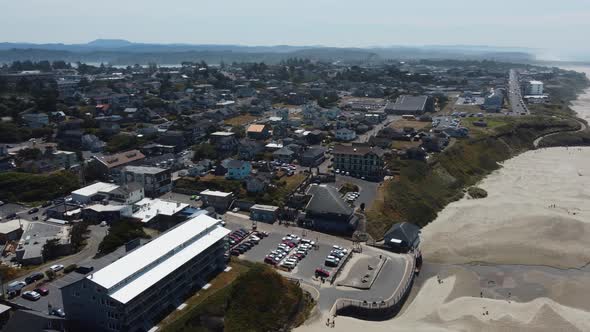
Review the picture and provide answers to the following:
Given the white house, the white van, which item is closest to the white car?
the white van

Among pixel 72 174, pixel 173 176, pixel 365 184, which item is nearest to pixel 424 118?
pixel 365 184

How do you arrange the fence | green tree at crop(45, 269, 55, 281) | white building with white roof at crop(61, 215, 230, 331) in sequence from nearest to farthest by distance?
white building with white roof at crop(61, 215, 230, 331)
the fence
green tree at crop(45, 269, 55, 281)

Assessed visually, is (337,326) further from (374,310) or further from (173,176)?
(173,176)

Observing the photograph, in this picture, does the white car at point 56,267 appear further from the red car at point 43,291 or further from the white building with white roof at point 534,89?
the white building with white roof at point 534,89

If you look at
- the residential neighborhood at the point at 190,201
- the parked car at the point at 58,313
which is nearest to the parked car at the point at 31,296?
the residential neighborhood at the point at 190,201

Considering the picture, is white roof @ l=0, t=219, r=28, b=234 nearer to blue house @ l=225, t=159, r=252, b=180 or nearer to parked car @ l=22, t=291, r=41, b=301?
parked car @ l=22, t=291, r=41, b=301

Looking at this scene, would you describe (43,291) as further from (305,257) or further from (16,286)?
(305,257)
